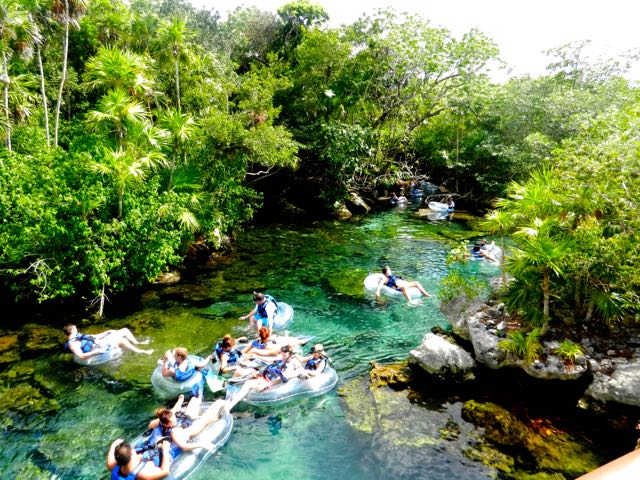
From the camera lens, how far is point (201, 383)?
8.70m

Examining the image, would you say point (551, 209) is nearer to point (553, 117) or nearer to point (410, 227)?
point (410, 227)

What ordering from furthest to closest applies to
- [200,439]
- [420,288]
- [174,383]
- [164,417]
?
1. [420,288]
2. [174,383]
3. [200,439]
4. [164,417]

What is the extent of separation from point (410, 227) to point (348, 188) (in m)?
5.24

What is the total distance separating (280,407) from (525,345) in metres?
5.41

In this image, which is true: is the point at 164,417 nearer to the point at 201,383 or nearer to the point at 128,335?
the point at 201,383

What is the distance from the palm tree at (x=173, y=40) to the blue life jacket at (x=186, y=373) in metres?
12.7

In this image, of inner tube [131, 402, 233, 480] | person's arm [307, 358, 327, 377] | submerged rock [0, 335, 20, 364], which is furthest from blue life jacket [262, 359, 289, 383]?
submerged rock [0, 335, 20, 364]

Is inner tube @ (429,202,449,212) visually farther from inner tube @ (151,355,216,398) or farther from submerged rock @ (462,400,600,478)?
inner tube @ (151,355,216,398)

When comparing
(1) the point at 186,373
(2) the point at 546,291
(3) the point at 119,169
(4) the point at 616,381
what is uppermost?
(3) the point at 119,169

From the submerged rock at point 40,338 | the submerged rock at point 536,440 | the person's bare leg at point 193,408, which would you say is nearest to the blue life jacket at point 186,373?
the person's bare leg at point 193,408

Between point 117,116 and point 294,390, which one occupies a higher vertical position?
point 117,116

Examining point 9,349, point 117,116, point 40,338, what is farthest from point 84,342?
point 117,116

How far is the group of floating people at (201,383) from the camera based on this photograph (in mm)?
6391

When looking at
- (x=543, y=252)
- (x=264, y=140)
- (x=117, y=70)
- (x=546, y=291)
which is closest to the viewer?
(x=543, y=252)
